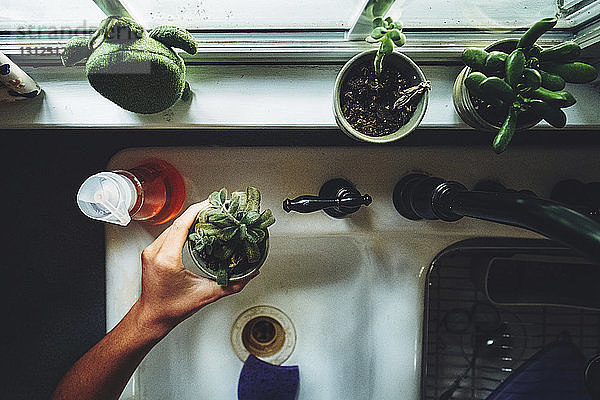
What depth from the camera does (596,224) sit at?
1.45 ft

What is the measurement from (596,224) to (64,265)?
111 centimetres

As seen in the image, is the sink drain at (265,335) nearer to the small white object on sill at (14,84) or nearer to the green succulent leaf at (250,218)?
the green succulent leaf at (250,218)

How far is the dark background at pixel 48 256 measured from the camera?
115 cm

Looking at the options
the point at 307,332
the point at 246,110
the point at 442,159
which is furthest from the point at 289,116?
the point at 307,332

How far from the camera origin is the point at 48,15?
75cm

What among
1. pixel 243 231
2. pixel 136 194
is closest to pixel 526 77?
pixel 243 231

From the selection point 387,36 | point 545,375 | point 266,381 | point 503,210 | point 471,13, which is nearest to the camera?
point 503,210

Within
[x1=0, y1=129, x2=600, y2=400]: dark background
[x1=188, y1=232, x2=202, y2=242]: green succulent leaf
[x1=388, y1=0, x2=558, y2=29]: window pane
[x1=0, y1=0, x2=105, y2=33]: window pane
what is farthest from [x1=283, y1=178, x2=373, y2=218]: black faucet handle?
[x1=0, y1=129, x2=600, y2=400]: dark background

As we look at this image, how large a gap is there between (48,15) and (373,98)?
516 mm

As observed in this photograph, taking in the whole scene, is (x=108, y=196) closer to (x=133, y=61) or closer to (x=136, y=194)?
(x=136, y=194)

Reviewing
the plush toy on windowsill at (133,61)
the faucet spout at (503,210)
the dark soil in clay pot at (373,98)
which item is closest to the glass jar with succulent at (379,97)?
the dark soil in clay pot at (373,98)

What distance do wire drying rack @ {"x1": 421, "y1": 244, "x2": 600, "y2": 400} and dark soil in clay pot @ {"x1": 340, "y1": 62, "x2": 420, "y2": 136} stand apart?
474 millimetres

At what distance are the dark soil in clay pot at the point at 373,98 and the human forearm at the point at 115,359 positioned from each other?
456 mm

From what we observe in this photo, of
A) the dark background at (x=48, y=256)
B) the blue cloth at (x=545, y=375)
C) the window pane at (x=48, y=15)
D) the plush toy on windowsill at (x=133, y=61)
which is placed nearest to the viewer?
the plush toy on windowsill at (x=133, y=61)
